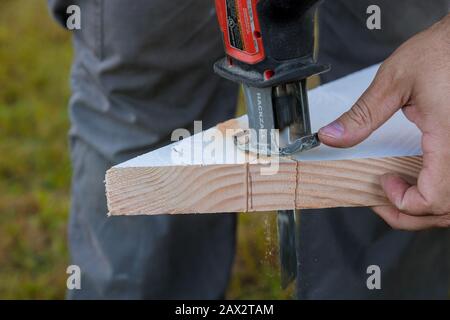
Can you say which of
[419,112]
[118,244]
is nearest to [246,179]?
[419,112]

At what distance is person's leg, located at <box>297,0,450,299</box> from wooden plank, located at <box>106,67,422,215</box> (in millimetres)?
535

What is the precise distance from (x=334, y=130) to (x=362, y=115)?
0.07 m

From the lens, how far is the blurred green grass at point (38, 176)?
249cm

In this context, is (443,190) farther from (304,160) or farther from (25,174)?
(25,174)

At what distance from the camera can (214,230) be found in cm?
212

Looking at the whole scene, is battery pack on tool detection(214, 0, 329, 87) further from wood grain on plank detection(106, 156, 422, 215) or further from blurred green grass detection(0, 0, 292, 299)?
blurred green grass detection(0, 0, 292, 299)

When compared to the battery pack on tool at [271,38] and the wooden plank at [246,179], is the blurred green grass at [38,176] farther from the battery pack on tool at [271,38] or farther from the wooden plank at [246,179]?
the battery pack on tool at [271,38]

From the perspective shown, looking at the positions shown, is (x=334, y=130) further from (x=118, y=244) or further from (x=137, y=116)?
(x=118, y=244)

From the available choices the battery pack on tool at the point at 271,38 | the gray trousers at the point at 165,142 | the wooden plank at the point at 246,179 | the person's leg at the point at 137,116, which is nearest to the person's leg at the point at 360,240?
the gray trousers at the point at 165,142

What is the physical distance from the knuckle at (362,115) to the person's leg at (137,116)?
2.08 feet

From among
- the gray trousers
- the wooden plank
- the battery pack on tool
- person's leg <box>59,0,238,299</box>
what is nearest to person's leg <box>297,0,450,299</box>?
the gray trousers

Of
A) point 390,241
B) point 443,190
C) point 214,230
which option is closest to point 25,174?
point 214,230

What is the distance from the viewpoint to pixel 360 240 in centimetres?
202

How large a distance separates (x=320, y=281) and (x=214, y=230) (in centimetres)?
37
